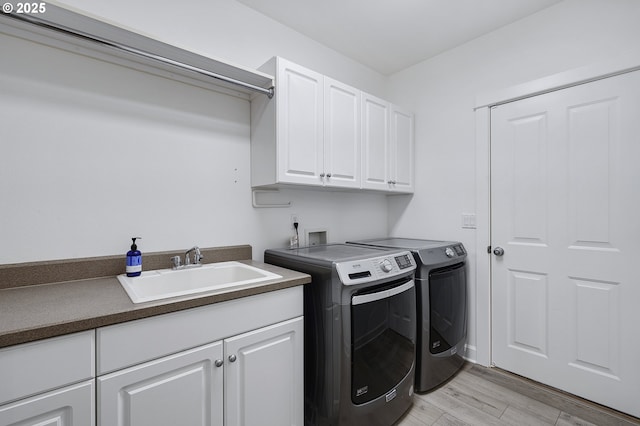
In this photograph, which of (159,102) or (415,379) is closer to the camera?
(159,102)

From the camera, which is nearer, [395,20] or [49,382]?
[49,382]

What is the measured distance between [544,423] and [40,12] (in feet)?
10.5

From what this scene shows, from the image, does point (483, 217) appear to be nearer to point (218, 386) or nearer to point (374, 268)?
point (374, 268)

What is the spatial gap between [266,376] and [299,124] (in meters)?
Result: 1.43

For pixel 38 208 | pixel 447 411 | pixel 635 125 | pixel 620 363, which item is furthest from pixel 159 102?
pixel 620 363

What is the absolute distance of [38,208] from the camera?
1.32m

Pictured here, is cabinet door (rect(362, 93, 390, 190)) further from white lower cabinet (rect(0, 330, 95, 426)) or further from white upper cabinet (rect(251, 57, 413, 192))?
white lower cabinet (rect(0, 330, 95, 426))

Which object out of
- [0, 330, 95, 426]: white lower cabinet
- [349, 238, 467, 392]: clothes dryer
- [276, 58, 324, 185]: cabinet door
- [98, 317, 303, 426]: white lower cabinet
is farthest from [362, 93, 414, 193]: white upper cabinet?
[0, 330, 95, 426]: white lower cabinet

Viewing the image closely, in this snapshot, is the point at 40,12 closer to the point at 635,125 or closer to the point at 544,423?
the point at 635,125

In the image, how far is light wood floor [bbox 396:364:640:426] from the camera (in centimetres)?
169

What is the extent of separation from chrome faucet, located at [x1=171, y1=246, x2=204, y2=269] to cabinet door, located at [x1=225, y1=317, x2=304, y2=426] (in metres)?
0.62

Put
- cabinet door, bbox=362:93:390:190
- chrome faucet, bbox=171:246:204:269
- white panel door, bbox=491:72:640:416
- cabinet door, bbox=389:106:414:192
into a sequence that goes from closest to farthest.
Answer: chrome faucet, bbox=171:246:204:269 < white panel door, bbox=491:72:640:416 < cabinet door, bbox=362:93:390:190 < cabinet door, bbox=389:106:414:192

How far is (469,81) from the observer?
95.3 inches

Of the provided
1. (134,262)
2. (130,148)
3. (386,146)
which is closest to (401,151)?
(386,146)
